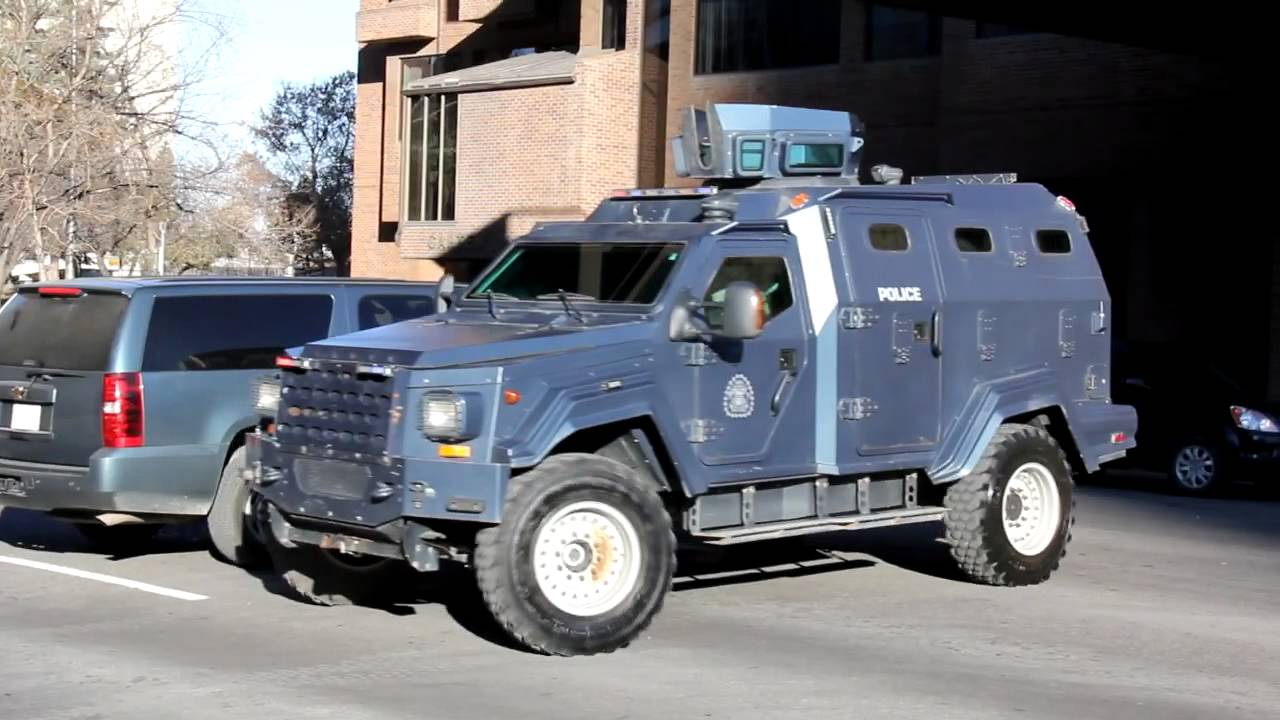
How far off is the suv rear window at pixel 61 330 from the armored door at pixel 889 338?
4702 millimetres

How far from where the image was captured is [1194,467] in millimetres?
17484

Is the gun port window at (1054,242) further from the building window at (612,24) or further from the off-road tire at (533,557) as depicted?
the building window at (612,24)

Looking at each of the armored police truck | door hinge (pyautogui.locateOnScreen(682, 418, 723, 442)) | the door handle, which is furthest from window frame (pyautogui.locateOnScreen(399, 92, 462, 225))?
door hinge (pyautogui.locateOnScreen(682, 418, 723, 442))

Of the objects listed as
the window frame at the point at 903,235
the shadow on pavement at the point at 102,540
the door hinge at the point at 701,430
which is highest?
the window frame at the point at 903,235

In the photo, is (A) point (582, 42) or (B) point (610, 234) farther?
(A) point (582, 42)

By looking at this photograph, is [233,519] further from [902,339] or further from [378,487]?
[902,339]

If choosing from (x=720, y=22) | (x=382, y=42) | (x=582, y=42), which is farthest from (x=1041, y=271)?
(x=382, y=42)

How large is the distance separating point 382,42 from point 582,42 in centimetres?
989

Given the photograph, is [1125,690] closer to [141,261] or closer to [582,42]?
[582,42]

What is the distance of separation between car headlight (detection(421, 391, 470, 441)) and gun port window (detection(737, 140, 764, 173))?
3063mm

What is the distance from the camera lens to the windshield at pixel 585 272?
9586mm

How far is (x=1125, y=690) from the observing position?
7996 mm

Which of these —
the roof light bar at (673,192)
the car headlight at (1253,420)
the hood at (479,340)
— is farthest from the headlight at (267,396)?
the car headlight at (1253,420)

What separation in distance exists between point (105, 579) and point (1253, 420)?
11.6 m
